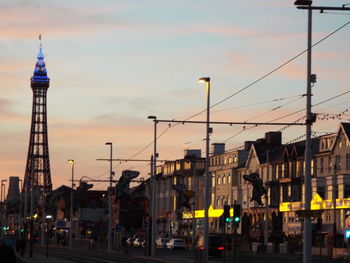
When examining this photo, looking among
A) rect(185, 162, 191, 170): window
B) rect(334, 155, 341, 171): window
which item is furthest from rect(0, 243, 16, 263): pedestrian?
rect(185, 162, 191, 170): window

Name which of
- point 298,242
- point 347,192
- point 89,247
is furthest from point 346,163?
point 89,247

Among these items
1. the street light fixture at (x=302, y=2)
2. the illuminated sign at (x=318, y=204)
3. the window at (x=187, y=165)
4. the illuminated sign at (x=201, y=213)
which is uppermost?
the window at (x=187, y=165)

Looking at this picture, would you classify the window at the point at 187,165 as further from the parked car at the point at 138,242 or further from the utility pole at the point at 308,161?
the utility pole at the point at 308,161

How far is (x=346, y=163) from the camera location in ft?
356

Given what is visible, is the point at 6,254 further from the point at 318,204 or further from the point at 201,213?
the point at 201,213

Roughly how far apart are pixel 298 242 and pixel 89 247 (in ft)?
85.4

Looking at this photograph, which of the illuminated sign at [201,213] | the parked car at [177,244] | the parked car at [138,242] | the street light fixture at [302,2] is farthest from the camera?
the illuminated sign at [201,213]

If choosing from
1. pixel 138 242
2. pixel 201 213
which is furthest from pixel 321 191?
pixel 201 213

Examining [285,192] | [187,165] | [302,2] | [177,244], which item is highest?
[187,165]

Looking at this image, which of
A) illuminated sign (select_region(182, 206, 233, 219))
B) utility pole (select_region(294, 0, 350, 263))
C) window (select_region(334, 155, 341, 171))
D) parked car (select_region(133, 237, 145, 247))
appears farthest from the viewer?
illuminated sign (select_region(182, 206, 233, 219))

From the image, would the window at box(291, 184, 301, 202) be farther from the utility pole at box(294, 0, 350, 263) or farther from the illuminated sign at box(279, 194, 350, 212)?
the utility pole at box(294, 0, 350, 263)

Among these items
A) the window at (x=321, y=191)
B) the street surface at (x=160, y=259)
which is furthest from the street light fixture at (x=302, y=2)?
the window at (x=321, y=191)

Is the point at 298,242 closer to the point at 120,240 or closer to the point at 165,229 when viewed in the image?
the point at 120,240

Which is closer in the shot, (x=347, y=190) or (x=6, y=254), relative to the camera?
(x=6, y=254)
